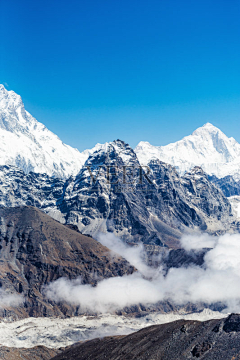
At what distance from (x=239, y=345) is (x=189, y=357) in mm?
21118

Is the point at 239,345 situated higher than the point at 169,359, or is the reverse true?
the point at 239,345

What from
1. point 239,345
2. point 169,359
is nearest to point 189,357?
point 169,359

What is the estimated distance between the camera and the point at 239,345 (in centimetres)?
18875

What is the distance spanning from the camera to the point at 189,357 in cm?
19475

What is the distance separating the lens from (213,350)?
19288 centimetres

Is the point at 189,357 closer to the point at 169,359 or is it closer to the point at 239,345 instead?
the point at 169,359

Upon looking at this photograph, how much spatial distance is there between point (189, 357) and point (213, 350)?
10286 mm

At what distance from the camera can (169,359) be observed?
199 m

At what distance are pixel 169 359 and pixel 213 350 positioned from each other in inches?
757

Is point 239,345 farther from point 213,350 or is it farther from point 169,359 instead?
point 169,359
